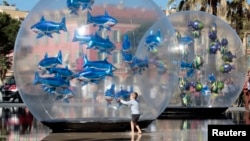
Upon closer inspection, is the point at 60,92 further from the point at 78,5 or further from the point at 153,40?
the point at 153,40

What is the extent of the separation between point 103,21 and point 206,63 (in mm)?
6365

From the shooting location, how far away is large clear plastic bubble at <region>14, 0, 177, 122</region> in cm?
1165

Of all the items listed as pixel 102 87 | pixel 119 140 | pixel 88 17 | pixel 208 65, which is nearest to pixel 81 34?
pixel 88 17

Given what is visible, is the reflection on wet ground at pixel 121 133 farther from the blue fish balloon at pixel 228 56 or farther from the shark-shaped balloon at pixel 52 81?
the blue fish balloon at pixel 228 56

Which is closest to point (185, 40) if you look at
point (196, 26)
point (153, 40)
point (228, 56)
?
point (196, 26)

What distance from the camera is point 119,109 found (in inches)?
472

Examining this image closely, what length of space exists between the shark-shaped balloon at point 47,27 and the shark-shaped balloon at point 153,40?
1910mm

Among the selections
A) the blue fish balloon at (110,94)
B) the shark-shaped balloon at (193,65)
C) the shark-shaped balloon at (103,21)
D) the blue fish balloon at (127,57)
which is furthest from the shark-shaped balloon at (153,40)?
the shark-shaped balloon at (193,65)

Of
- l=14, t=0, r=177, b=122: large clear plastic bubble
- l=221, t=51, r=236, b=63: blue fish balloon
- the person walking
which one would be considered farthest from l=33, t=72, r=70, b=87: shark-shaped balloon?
l=221, t=51, r=236, b=63: blue fish balloon

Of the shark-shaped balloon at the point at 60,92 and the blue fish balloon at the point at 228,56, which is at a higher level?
the blue fish balloon at the point at 228,56

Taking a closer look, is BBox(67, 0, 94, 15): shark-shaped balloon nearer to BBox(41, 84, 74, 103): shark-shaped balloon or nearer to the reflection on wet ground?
BBox(41, 84, 74, 103): shark-shaped balloon

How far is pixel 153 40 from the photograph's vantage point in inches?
508

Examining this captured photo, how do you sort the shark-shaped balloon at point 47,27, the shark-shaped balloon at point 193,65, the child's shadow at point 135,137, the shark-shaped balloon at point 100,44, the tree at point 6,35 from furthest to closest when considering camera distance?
the tree at point 6,35 < the shark-shaped balloon at point 193,65 < the shark-shaped balloon at point 47,27 < the shark-shaped balloon at point 100,44 < the child's shadow at point 135,137

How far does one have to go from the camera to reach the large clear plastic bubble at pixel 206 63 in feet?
55.9
